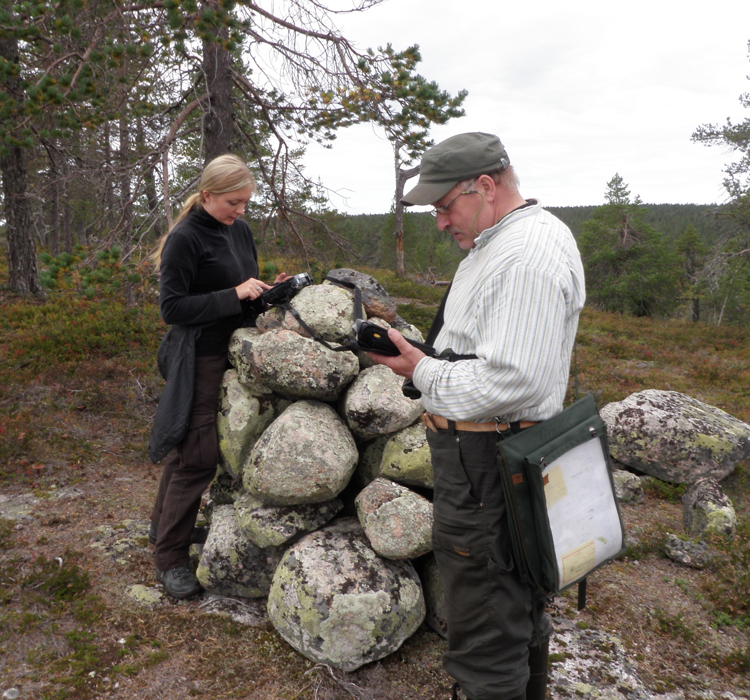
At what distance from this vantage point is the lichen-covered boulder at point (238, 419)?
366 cm

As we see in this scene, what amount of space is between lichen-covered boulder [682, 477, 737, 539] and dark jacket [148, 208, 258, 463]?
4.59m

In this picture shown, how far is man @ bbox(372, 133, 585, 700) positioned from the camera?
1727 millimetres

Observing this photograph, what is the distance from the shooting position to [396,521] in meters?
3.12

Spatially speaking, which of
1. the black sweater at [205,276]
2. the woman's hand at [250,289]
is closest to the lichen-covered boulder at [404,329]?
the woman's hand at [250,289]

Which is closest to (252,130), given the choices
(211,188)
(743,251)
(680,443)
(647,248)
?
(211,188)

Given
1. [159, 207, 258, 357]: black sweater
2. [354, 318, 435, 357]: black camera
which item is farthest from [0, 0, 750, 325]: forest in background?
[354, 318, 435, 357]: black camera

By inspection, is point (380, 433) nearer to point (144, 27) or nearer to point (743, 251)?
point (144, 27)

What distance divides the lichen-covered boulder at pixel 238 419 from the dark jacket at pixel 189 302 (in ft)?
1.03

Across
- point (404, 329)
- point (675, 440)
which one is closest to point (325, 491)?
point (404, 329)

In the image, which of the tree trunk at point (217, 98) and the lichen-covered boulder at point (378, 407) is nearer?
the lichen-covered boulder at point (378, 407)

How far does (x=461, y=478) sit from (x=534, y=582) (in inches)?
18.8

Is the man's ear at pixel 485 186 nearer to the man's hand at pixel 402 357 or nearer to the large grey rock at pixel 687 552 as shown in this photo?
the man's hand at pixel 402 357

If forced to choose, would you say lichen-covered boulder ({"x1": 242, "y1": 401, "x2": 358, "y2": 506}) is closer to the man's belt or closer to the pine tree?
the man's belt

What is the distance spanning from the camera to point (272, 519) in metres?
3.39
